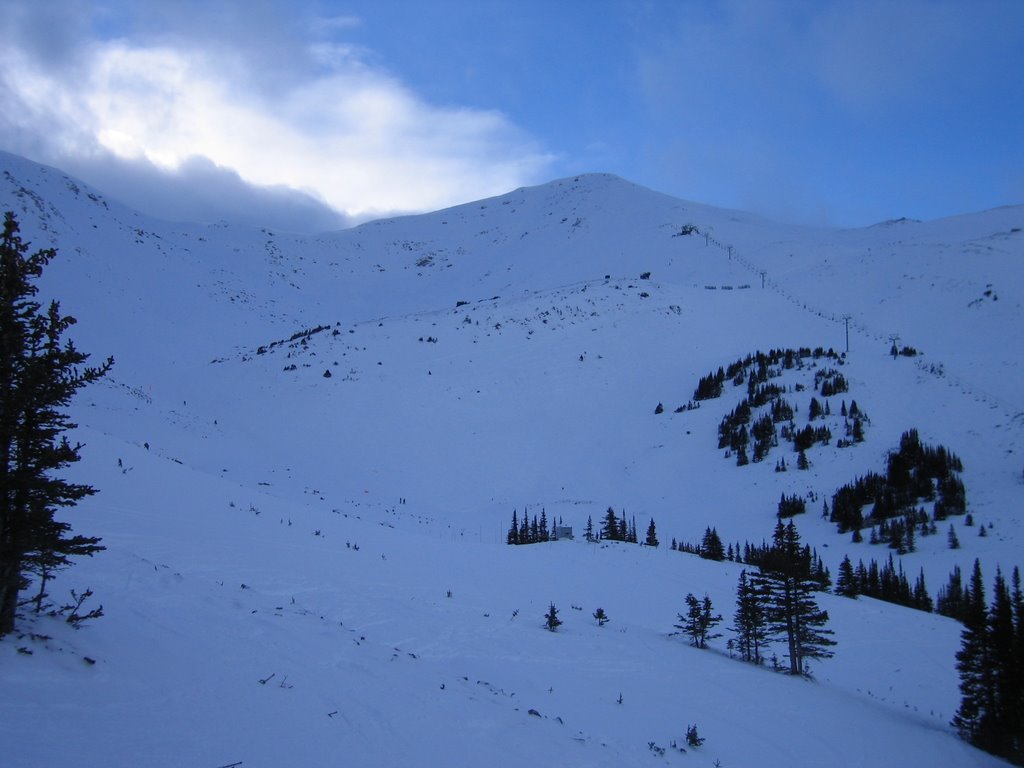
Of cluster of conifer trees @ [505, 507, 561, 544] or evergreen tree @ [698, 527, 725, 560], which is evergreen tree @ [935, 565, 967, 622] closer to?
evergreen tree @ [698, 527, 725, 560]

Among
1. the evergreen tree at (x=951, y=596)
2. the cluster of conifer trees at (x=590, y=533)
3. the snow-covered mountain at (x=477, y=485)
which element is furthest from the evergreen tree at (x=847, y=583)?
the cluster of conifer trees at (x=590, y=533)

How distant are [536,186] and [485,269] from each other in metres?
55.6

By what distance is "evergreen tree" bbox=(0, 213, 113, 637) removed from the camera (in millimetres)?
6391

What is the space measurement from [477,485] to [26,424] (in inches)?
1455

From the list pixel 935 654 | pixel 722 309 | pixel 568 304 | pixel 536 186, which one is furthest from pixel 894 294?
pixel 536 186

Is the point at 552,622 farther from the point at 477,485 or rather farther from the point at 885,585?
the point at 477,485

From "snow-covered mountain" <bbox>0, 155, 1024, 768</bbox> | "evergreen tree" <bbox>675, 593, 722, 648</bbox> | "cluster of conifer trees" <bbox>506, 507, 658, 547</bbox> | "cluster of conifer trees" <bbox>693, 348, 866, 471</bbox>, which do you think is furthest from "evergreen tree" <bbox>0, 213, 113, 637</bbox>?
"cluster of conifer trees" <bbox>693, 348, 866, 471</bbox>

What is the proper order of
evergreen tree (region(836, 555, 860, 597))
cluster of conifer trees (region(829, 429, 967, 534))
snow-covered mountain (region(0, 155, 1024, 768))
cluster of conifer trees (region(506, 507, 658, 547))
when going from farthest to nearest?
cluster of conifer trees (region(829, 429, 967, 534)), cluster of conifer trees (region(506, 507, 658, 547)), evergreen tree (region(836, 555, 860, 597)), snow-covered mountain (region(0, 155, 1024, 768))

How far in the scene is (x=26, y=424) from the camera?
6590 mm

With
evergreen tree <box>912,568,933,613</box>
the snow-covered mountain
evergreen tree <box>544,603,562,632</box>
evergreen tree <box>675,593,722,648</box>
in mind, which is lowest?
evergreen tree <box>912,568,933,613</box>

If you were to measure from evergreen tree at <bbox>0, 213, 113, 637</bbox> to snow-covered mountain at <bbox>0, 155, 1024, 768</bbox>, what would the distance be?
1.07 metres

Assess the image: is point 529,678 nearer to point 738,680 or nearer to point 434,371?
point 738,680

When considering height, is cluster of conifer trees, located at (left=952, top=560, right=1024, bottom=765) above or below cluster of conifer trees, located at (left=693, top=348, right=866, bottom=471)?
below

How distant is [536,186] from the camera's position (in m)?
161
